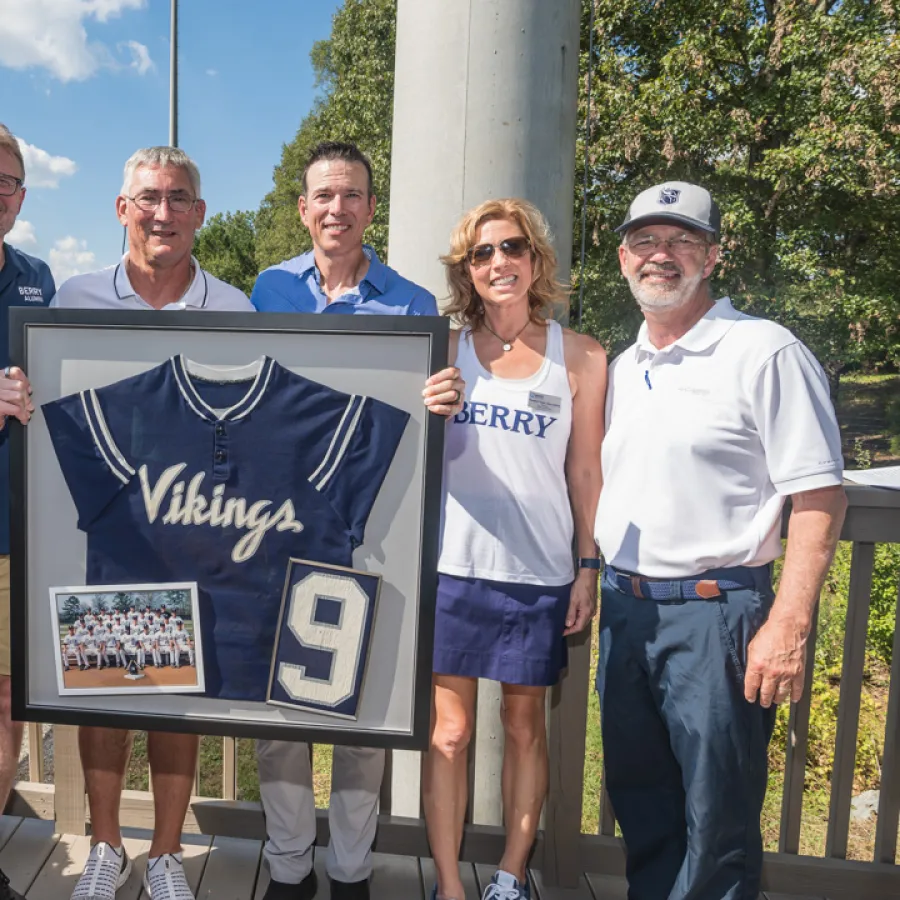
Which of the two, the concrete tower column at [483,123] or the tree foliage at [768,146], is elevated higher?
the tree foliage at [768,146]

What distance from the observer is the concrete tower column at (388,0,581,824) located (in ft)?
9.90

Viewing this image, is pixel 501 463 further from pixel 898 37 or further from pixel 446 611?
pixel 898 37

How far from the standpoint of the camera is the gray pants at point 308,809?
255 centimetres

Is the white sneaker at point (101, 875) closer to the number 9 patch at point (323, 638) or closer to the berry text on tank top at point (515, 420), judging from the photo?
the number 9 patch at point (323, 638)

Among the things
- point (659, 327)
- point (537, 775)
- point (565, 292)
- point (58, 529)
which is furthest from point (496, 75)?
point (537, 775)

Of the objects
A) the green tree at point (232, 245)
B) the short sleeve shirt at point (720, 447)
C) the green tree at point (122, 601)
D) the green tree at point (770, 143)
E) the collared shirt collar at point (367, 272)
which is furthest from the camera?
the green tree at point (232, 245)

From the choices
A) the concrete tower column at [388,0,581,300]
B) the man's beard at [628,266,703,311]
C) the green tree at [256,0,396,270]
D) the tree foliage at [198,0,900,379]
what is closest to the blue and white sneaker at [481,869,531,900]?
the man's beard at [628,266,703,311]

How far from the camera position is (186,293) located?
249 centimetres

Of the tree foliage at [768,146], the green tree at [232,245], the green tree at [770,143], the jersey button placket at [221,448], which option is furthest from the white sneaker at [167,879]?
the green tree at [232,245]

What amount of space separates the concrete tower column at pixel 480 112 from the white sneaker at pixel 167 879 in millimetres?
2175

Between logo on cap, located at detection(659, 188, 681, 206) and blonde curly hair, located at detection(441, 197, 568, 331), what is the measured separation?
14.3 inches

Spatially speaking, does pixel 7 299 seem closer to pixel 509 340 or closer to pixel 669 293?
pixel 509 340

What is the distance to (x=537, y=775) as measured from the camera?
244cm

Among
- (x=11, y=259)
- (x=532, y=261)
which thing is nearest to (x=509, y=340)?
(x=532, y=261)
